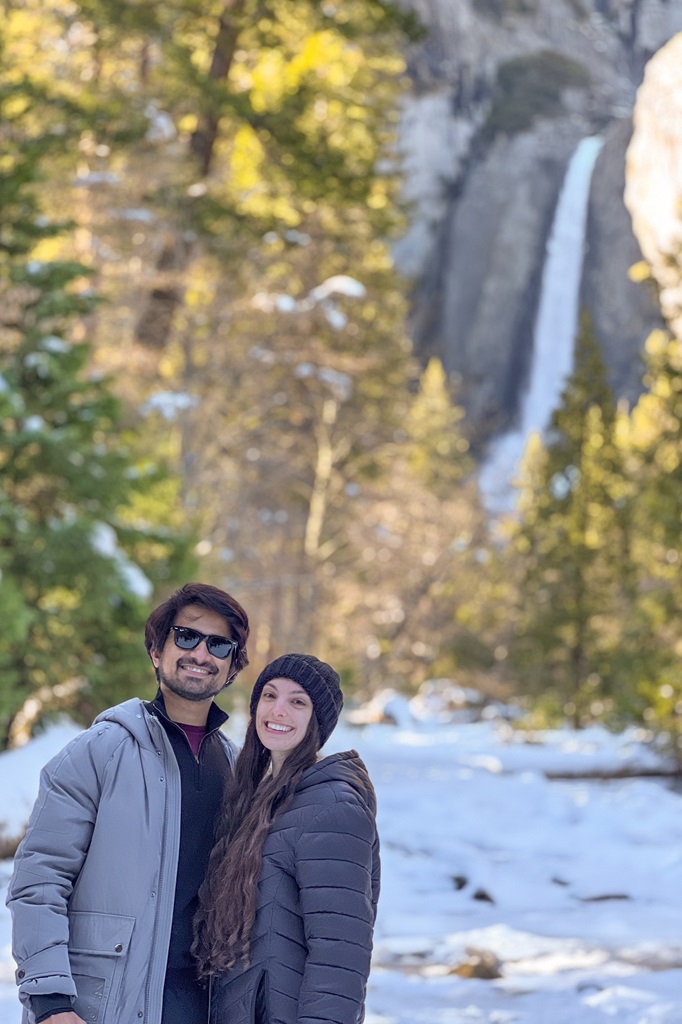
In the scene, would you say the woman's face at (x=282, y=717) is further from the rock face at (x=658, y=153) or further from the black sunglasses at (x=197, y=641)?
the rock face at (x=658, y=153)

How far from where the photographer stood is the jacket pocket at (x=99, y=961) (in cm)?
287

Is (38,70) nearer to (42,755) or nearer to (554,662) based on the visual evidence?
(42,755)

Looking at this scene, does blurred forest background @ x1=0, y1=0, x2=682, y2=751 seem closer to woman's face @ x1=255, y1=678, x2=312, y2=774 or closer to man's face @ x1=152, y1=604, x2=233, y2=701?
man's face @ x1=152, y1=604, x2=233, y2=701

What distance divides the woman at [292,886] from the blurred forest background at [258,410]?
233 inches

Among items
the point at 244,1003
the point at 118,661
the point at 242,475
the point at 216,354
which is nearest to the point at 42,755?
the point at 118,661

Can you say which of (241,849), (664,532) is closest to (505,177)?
(664,532)

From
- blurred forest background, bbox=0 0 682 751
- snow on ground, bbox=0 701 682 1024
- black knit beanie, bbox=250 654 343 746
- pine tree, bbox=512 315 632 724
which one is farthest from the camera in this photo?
pine tree, bbox=512 315 632 724

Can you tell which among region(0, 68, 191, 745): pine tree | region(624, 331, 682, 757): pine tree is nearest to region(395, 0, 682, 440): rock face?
region(624, 331, 682, 757): pine tree

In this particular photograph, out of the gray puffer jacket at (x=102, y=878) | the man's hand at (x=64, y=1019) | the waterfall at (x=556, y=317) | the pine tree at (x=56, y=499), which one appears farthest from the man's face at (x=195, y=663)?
the waterfall at (x=556, y=317)

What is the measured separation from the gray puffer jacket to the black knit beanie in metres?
0.38

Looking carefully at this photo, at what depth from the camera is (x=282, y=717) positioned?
309 centimetres

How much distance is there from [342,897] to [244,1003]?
1.21ft

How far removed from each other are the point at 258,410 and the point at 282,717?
68.1 ft

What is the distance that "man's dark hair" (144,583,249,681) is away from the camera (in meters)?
3.22
